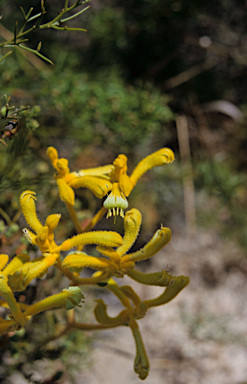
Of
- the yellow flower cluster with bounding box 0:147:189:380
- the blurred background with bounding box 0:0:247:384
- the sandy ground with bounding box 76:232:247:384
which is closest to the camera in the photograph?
the yellow flower cluster with bounding box 0:147:189:380

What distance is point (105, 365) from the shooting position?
183 cm

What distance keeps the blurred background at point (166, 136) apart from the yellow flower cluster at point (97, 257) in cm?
64

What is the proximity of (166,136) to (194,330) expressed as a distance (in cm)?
120

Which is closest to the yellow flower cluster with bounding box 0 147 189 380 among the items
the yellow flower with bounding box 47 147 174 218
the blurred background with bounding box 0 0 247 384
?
the yellow flower with bounding box 47 147 174 218

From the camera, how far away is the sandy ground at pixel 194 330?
6.09 feet

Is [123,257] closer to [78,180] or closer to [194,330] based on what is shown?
[78,180]

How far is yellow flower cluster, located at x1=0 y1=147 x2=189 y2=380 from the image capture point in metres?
0.66

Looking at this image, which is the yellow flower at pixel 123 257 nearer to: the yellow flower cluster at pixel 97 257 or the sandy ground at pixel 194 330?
the yellow flower cluster at pixel 97 257

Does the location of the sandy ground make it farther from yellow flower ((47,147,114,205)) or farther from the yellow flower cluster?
yellow flower ((47,147,114,205))

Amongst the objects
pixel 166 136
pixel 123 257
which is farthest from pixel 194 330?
pixel 123 257

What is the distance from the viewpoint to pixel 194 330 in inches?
76.6

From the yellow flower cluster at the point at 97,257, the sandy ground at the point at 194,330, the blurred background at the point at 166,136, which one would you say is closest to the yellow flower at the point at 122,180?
the yellow flower cluster at the point at 97,257

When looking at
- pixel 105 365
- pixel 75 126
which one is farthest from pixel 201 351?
pixel 75 126

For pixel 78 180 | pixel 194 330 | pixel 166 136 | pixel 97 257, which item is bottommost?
pixel 194 330
